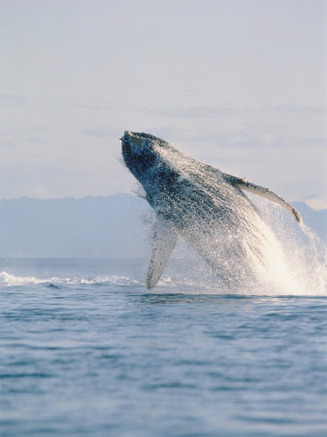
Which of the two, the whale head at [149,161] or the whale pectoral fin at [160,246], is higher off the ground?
the whale head at [149,161]

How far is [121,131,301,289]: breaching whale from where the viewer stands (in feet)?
58.3

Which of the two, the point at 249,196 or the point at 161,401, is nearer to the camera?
the point at 161,401

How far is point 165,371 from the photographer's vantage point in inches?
325

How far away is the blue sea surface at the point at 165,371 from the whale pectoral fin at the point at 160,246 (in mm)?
4449

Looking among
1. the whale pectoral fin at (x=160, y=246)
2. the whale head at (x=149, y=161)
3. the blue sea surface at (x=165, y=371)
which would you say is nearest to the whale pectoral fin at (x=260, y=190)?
the whale head at (x=149, y=161)

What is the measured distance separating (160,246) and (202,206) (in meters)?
1.97

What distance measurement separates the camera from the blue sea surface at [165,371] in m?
6.38

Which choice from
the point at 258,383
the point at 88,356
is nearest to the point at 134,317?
the point at 88,356

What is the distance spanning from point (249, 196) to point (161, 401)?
12171 millimetres

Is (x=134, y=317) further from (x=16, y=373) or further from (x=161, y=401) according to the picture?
(x=161, y=401)

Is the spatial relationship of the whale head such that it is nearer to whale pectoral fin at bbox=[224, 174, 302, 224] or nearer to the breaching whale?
the breaching whale

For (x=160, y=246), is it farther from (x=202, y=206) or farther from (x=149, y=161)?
(x=149, y=161)

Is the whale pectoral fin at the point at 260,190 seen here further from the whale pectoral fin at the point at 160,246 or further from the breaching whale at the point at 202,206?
the whale pectoral fin at the point at 160,246

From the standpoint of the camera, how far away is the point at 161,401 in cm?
700
